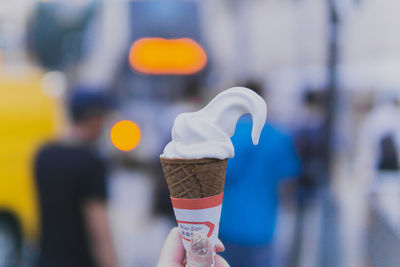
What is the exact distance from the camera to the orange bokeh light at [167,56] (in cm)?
859

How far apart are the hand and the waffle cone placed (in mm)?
115

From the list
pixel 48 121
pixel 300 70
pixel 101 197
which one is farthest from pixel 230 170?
pixel 300 70

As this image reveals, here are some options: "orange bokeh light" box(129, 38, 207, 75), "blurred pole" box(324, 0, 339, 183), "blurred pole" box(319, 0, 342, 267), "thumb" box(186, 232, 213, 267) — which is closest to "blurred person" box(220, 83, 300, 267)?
"blurred pole" box(319, 0, 342, 267)

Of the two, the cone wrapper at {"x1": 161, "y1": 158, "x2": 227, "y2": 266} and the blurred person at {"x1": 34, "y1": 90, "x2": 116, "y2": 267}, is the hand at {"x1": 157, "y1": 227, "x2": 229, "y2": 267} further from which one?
the blurred person at {"x1": 34, "y1": 90, "x2": 116, "y2": 267}

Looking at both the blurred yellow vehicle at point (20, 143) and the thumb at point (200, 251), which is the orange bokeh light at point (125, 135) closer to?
the blurred yellow vehicle at point (20, 143)

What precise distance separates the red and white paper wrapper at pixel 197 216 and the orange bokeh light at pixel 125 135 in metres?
7.71

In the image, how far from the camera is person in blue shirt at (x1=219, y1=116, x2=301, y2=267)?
2357mm

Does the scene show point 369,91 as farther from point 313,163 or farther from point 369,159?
point 369,159

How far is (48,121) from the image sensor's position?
14.8 ft

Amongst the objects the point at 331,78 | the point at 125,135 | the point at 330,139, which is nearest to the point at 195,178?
the point at 331,78

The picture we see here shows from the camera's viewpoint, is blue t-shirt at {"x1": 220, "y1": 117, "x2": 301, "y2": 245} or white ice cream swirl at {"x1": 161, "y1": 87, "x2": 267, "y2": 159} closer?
white ice cream swirl at {"x1": 161, "y1": 87, "x2": 267, "y2": 159}

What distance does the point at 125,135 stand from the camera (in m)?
8.95

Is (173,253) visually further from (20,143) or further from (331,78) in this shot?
(331,78)

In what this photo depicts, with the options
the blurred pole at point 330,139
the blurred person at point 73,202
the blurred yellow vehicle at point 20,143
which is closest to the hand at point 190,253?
the blurred person at point 73,202
